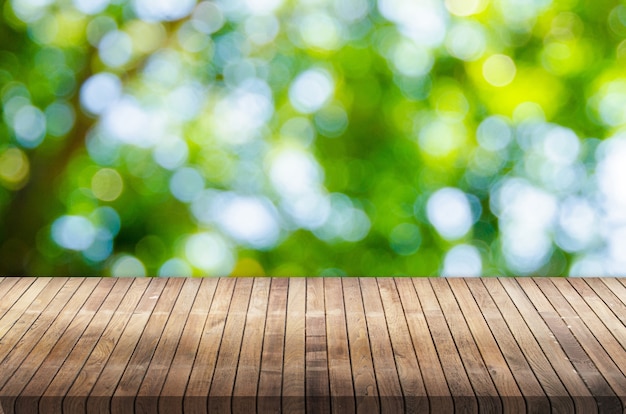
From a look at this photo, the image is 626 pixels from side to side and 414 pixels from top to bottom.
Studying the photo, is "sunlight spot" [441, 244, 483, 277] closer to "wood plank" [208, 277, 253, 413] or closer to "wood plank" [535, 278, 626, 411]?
"wood plank" [535, 278, 626, 411]

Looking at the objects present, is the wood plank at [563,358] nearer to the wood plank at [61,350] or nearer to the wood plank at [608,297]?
the wood plank at [608,297]

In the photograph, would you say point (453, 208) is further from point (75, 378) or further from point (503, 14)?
point (75, 378)

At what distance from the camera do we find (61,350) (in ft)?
9.20

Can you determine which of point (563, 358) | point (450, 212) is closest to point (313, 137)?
point (450, 212)

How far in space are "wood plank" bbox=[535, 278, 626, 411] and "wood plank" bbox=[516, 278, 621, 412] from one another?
1 centimetres

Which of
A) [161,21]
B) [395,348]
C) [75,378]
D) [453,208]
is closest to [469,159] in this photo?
[453,208]

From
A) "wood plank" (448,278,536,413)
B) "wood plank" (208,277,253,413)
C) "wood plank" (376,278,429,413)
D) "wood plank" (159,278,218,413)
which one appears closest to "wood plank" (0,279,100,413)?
"wood plank" (159,278,218,413)

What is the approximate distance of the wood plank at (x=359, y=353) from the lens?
243cm

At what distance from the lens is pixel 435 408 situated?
2.42m

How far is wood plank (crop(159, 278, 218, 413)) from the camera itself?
2436 mm

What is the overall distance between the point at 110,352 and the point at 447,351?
3.52 feet

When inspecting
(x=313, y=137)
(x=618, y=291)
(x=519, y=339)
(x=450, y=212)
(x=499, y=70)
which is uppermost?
(x=499, y=70)

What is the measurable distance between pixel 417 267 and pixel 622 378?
1.27 meters

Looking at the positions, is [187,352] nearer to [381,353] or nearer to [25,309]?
[381,353]
